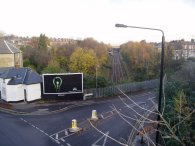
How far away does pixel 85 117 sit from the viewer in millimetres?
23047

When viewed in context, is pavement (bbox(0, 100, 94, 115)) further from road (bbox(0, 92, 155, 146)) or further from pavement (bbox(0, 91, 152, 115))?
road (bbox(0, 92, 155, 146))

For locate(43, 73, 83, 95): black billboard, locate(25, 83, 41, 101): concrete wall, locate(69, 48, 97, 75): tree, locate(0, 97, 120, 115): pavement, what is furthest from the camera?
locate(69, 48, 97, 75): tree

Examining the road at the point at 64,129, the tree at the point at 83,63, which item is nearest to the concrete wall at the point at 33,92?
the road at the point at 64,129

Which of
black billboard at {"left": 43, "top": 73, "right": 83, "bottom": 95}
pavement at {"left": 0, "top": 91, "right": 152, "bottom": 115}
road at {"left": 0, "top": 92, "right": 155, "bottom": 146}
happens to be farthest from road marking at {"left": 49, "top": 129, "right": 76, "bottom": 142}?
black billboard at {"left": 43, "top": 73, "right": 83, "bottom": 95}

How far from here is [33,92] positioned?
28047 millimetres

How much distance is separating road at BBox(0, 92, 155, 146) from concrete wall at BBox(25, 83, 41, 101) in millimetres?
4175

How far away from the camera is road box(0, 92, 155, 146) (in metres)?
17.5

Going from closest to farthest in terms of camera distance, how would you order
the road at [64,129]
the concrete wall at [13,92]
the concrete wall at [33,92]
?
the road at [64,129] → the concrete wall at [13,92] → the concrete wall at [33,92]

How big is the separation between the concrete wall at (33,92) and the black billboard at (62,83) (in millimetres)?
774

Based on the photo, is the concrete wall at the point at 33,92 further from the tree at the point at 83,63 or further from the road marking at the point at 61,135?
the tree at the point at 83,63

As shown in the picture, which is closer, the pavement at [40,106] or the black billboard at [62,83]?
the pavement at [40,106]

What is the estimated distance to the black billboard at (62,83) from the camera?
1106 inches

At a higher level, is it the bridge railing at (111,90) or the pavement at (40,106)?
the bridge railing at (111,90)

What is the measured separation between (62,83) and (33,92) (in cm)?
329
